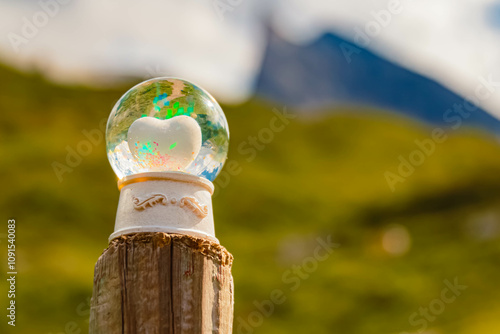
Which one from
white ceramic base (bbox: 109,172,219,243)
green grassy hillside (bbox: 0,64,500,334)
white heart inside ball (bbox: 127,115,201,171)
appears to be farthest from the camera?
green grassy hillside (bbox: 0,64,500,334)

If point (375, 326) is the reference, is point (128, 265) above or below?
below

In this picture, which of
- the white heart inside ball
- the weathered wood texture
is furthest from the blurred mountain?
the weathered wood texture

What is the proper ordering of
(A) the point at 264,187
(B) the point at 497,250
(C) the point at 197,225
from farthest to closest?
1. (A) the point at 264,187
2. (B) the point at 497,250
3. (C) the point at 197,225

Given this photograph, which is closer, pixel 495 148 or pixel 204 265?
pixel 204 265

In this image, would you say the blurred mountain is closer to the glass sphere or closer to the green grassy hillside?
the green grassy hillside

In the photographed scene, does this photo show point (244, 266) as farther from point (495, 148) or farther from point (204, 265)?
point (204, 265)

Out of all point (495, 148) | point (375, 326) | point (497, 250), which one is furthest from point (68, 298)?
point (495, 148)

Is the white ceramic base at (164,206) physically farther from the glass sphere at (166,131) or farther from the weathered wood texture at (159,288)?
the glass sphere at (166,131)

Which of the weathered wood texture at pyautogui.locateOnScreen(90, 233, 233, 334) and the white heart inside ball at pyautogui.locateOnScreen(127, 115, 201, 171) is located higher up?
the white heart inside ball at pyautogui.locateOnScreen(127, 115, 201, 171)
